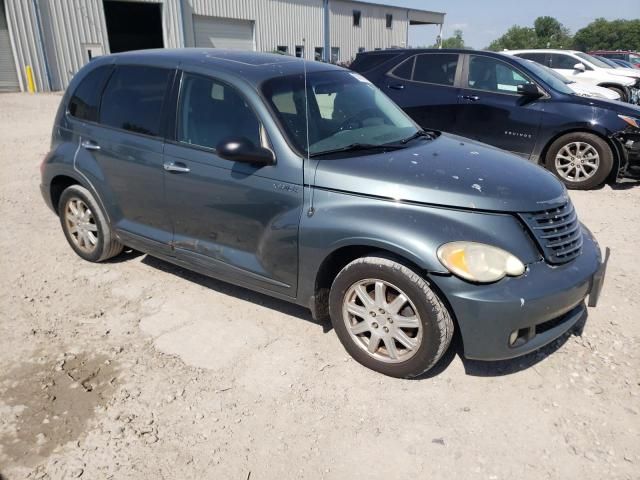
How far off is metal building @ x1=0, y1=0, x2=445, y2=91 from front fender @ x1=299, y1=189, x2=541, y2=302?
30.0 ft

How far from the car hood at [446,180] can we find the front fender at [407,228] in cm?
6

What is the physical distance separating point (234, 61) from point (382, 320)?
2130 mm

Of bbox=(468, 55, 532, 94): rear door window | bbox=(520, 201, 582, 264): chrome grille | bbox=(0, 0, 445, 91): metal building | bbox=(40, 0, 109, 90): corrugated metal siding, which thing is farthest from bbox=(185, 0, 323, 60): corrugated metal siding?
bbox=(520, 201, 582, 264): chrome grille

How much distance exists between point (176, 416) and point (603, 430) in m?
2.26

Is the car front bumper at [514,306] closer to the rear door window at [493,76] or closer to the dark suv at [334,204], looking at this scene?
the dark suv at [334,204]

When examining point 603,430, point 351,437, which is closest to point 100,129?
point 351,437

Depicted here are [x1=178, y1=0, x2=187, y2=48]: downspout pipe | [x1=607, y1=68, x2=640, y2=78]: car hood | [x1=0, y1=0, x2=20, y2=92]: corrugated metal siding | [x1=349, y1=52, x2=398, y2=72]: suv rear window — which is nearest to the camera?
[x1=349, y1=52, x2=398, y2=72]: suv rear window

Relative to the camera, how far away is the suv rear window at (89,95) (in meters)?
4.21

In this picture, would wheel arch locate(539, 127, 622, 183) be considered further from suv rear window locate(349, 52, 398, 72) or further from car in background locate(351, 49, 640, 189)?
suv rear window locate(349, 52, 398, 72)

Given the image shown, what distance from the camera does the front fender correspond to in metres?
2.68

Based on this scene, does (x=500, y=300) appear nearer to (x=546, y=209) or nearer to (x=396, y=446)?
(x=546, y=209)

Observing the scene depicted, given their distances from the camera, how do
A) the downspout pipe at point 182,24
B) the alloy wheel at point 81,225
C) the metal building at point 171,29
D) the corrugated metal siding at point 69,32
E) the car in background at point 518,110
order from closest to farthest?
the alloy wheel at point 81,225
the car in background at point 518,110
the metal building at point 171,29
the corrugated metal siding at point 69,32
the downspout pipe at point 182,24

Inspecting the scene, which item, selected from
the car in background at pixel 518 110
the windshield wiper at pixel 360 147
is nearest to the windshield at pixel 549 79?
the car in background at pixel 518 110

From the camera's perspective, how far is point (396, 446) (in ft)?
8.36
